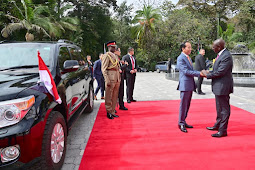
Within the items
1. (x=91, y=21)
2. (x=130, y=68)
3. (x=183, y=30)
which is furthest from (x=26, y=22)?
(x=183, y=30)

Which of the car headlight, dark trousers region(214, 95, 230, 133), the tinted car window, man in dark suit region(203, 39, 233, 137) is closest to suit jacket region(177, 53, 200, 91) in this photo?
man in dark suit region(203, 39, 233, 137)

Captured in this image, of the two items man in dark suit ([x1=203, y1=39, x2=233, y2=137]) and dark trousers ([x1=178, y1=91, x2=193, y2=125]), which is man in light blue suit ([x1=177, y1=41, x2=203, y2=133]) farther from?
man in dark suit ([x1=203, y1=39, x2=233, y2=137])

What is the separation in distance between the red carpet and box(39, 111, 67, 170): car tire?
1.28ft

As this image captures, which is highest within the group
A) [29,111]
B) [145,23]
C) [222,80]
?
[145,23]

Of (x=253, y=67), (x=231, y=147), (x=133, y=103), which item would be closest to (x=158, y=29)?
(x=253, y=67)

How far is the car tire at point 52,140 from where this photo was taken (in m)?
2.46

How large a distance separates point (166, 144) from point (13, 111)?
8.33 feet

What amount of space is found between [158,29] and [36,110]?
1184 inches

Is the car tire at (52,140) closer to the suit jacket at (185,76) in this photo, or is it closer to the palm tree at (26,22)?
the suit jacket at (185,76)

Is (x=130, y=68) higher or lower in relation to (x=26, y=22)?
lower

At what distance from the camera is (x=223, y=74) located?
383 centimetres

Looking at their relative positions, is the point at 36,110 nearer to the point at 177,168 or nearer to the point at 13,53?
the point at 13,53

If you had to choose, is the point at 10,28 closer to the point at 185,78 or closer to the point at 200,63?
the point at 200,63

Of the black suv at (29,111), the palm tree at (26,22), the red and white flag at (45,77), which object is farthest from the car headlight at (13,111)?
the palm tree at (26,22)
